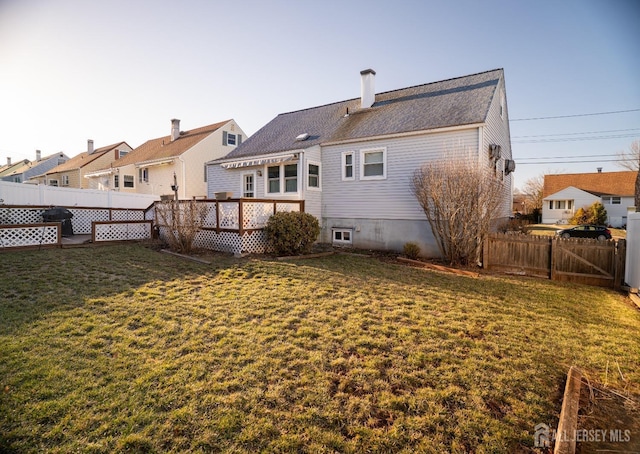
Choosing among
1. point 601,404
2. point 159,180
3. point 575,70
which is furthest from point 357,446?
point 159,180

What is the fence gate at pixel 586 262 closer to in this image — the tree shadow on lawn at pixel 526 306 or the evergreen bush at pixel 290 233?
the tree shadow on lawn at pixel 526 306

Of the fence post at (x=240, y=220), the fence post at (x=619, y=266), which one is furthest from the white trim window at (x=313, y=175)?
the fence post at (x=619, y=266)

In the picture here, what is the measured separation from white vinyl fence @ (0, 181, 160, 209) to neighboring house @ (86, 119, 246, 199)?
2.53 metres

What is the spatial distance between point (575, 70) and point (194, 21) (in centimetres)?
1822

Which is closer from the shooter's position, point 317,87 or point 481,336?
point 481,336

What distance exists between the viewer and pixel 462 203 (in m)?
9.17

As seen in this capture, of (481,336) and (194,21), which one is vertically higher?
(194,21)

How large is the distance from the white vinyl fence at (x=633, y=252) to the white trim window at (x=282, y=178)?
10.6 m

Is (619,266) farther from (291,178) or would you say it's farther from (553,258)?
(291,178)

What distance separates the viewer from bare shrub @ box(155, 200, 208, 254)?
10.6 metres

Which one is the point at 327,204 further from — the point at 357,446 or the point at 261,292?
the point at 357,446

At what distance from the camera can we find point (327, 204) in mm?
13898

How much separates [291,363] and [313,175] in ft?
35.7

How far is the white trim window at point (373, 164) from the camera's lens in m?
12.4
